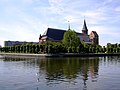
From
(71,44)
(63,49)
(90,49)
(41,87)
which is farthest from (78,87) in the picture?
(90,49)

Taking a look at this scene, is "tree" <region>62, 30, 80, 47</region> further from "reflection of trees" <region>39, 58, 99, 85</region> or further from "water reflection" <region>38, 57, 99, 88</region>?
"water reflection" <region>38, 57, 99, 88</region>

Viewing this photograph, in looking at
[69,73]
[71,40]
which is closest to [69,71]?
[69,73]

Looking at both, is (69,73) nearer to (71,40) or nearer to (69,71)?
(69,71)

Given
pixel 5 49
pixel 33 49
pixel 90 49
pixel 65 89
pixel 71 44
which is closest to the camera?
pixel 65 89

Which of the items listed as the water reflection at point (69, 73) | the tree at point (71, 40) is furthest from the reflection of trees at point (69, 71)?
the tree at point (71, 40)

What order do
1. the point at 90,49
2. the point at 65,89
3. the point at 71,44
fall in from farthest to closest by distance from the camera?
1. the point at 90,49
2. the point at 71,44
3. the point at 65,89

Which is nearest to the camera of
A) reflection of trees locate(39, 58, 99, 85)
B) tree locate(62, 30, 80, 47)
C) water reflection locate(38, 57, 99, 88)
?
water reflection locate(38, 57, 99, 88)

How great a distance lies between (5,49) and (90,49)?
66.6 meters

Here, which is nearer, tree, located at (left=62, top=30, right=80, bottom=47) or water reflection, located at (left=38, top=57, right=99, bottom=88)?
water reflection, located at (left=38, top=57, right=99, bottom=88)

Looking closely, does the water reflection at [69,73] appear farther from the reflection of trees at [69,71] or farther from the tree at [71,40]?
the tree at [71,40]

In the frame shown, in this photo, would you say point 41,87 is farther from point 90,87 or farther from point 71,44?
point 71,44

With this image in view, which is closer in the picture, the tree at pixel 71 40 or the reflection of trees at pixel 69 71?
the reflection of trees at pixel 69 71

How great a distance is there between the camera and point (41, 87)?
33500mm

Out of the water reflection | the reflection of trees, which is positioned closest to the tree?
the reflection of trees
